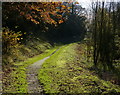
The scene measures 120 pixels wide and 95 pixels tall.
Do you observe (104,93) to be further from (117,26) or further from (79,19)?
(79,19)

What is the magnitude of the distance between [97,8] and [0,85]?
42.3 ft

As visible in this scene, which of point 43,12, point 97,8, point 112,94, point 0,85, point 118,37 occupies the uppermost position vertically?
point 97,8

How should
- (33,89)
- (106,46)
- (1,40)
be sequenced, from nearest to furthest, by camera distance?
1. (33,89)
2. (1,40)
3. (106,46)

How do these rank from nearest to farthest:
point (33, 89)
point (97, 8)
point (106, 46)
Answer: point (33, 89)
point (97, 8)
point (106, 46)

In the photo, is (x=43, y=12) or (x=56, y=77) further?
(x=56, y=77)

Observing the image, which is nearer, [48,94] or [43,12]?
[43,12]

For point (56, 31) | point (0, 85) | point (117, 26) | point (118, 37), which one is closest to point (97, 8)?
point (118, 37)

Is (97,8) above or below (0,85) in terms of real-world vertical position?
above

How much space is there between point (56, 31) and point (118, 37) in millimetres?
32220

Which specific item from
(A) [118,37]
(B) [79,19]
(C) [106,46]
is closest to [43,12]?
(C) [106,46]

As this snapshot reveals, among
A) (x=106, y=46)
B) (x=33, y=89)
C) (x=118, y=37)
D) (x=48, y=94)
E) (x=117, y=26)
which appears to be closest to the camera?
(x=48, y=94)

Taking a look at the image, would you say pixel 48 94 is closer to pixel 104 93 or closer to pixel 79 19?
A: pixel 104 93

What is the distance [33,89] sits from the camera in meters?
7.02

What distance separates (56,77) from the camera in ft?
30.0
